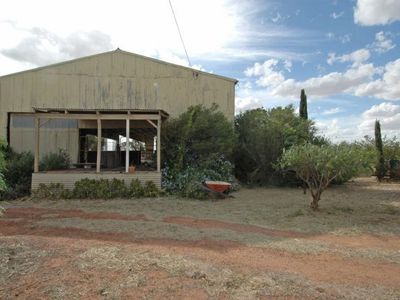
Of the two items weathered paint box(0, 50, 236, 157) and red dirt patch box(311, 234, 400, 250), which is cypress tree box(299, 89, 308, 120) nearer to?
weathered paint box(0, 50, 236, 157)

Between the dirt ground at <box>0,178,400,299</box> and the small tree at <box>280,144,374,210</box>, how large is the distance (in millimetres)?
1063

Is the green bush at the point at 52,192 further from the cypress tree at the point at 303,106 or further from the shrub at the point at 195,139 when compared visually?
the cypress tree at the point at 303,106

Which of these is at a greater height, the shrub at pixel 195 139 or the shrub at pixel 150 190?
the shrub at pixel 195 139

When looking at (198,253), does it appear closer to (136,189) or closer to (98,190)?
(136,189)

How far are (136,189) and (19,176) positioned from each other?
5.28 m

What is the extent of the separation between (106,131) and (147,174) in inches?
326

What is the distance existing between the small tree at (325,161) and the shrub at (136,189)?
551 centimetres

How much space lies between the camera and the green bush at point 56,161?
56.0 feet

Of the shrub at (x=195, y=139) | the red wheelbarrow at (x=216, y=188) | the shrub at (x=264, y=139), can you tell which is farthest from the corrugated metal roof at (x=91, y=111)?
the shrub at (x=264, y=139)

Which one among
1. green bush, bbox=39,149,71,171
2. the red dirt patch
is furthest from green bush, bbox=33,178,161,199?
the red dirt patch

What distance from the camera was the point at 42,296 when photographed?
15.2 ft

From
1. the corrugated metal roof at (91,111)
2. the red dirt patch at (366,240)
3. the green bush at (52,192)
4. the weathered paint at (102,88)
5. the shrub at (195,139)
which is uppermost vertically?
the weathered paint at (102,88)

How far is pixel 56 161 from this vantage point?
57.5 feet

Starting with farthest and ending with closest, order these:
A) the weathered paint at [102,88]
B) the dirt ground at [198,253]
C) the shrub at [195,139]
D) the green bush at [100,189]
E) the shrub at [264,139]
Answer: the weathered paint at [102,88], the shrub at [264,139], the shrub at [195,139], the green bush at [100,189], the dirt ground at [198,253]
